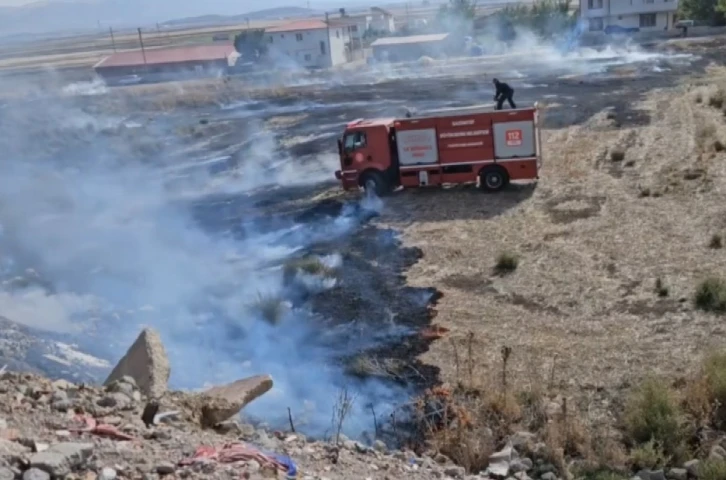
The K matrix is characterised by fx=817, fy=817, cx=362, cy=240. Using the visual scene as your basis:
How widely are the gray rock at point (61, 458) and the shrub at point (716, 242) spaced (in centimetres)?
1429

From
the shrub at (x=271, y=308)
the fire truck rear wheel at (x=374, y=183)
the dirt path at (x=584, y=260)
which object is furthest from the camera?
the fire truck rear wheel at (x=374, y=183)

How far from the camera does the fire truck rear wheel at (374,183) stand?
80.1ft

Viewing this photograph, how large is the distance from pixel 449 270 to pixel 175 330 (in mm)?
5938

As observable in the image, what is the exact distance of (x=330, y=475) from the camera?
727 centimetres

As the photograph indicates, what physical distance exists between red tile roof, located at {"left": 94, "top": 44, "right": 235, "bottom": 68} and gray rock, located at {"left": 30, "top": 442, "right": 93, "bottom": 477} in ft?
295

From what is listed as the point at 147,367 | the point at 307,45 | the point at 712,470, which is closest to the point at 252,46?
the point at 307,45

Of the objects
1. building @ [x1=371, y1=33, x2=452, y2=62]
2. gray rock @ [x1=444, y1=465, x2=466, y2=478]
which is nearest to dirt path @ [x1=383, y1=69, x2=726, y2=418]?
gray rock @ [x1=444, y1=465, x2=466, y2=478]

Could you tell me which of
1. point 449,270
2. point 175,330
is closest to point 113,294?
point 175,330

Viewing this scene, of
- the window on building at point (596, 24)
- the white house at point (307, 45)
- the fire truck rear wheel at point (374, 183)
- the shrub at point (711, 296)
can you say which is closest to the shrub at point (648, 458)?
the shrub at point (711, 296)

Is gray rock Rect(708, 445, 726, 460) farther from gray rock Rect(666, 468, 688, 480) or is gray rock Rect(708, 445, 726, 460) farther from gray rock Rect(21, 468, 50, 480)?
gray rock Rect(21, 468, 50, 480)

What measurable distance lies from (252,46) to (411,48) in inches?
734

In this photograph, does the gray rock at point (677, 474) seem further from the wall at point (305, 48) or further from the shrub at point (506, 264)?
the wall at point (305, 48)

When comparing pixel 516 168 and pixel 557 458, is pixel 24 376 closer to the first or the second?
pixel 557 458

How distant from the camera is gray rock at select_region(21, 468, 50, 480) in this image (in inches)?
221
